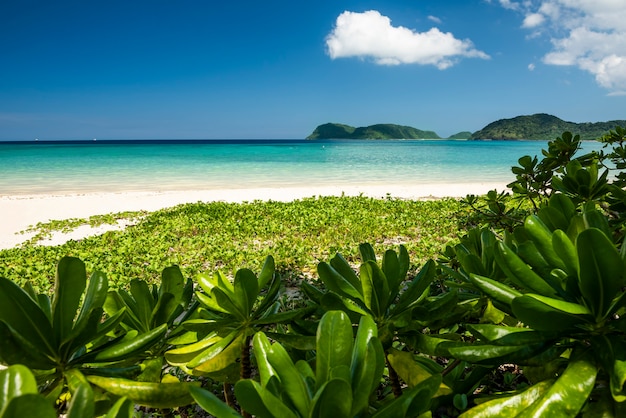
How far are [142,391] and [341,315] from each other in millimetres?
350

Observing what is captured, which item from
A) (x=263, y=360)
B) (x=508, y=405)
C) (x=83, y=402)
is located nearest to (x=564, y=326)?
(x=508, y=405)

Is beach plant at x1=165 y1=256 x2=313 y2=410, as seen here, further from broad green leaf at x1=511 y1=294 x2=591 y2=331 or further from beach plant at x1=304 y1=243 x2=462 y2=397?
broad green leaf at x1=511 y1=294 x2=591 y2=331

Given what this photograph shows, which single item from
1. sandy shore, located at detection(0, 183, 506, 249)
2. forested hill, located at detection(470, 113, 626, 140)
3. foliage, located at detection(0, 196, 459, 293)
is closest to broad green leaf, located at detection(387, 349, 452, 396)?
foliage, located at detection(0, 196, 459, 293)

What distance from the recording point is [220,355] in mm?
844

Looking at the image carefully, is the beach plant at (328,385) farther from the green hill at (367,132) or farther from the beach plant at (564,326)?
the green hill at (367,132)

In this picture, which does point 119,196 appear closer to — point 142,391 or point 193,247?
point 193,247

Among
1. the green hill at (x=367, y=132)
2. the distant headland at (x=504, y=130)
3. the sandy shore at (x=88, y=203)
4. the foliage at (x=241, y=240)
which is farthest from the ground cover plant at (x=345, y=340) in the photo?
the green hill at (x=367, y=132)

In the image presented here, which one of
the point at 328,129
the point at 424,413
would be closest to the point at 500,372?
the point at 424,413

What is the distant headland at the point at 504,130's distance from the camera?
76.5 metres

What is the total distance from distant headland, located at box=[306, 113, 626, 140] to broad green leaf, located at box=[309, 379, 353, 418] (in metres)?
29.9

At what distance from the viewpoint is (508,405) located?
25.3 inches

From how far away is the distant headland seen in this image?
76500 mm

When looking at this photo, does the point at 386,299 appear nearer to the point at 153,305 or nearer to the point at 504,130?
the point at 153,305

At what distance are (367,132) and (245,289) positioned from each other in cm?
15622
